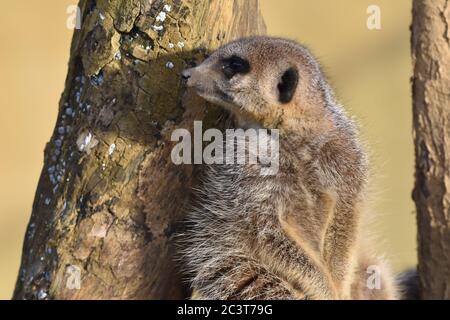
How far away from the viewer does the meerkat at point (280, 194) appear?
2381 millimetres

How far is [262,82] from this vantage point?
238cm

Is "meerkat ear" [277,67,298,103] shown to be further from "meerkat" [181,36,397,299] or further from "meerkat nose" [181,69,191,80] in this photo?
"meerkat nose" [181,69,191,80]

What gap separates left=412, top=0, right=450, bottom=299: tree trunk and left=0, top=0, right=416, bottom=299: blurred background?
2019mm

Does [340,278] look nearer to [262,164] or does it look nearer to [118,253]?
[262,164]

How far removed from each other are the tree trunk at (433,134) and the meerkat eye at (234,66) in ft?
2.62

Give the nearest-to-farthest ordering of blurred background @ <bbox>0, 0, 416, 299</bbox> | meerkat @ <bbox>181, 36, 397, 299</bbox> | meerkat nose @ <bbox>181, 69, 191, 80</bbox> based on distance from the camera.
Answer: meerkat nose @ <bbox>181, 69, 191, 80</bbox>, meerkat @ <bbox>181, 36, 397, 299</bbox>, blurred background @ <bbox>0, 0, 416, 299</bbox>

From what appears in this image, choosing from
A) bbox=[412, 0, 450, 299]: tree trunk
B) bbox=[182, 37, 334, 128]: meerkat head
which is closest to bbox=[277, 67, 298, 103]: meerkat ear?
bbox=[182, 37, 334, 128]: meerkat head

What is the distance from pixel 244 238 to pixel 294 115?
446 millimetres

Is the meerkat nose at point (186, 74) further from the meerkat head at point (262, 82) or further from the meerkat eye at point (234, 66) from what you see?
the meerkat eye at point (234, 66)

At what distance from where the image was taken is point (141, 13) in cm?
229

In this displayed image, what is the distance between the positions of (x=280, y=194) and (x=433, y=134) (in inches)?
28.3

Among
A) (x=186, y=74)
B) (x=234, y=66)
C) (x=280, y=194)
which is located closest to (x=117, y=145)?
(x=186, y=74)

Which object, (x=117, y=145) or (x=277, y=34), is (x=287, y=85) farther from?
(x=277, y=34)

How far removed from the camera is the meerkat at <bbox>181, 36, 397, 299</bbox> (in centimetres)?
238
